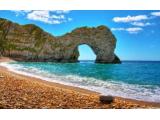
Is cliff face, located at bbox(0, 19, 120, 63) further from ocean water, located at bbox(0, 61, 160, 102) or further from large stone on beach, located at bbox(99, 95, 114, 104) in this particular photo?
large stone on beach, located at bbox(99, 95, 114, 104)

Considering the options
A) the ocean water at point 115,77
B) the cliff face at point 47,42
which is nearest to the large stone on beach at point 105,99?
the ocean water at point 115,77

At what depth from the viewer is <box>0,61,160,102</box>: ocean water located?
694 centimetres

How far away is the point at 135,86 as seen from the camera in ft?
23.9

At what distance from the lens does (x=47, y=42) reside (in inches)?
400

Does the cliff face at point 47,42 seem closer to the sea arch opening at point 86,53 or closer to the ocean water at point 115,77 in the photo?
the sea arch opening at point 86,53

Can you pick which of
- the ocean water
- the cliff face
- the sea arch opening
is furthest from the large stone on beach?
the sea arch opening

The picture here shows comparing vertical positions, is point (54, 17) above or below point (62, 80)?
above

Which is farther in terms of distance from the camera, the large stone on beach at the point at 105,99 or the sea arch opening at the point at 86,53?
the sea arch opening at the point at 86,53

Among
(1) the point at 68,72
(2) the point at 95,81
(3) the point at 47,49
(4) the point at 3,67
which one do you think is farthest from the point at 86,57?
(3) the point at 47,49

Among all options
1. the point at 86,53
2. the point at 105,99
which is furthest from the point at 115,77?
the point at 105,99

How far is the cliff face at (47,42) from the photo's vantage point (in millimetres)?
8008

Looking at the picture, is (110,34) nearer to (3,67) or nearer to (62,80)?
(62,80)

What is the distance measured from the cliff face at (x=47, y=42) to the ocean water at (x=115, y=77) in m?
0.27

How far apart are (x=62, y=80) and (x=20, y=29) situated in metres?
1.40
